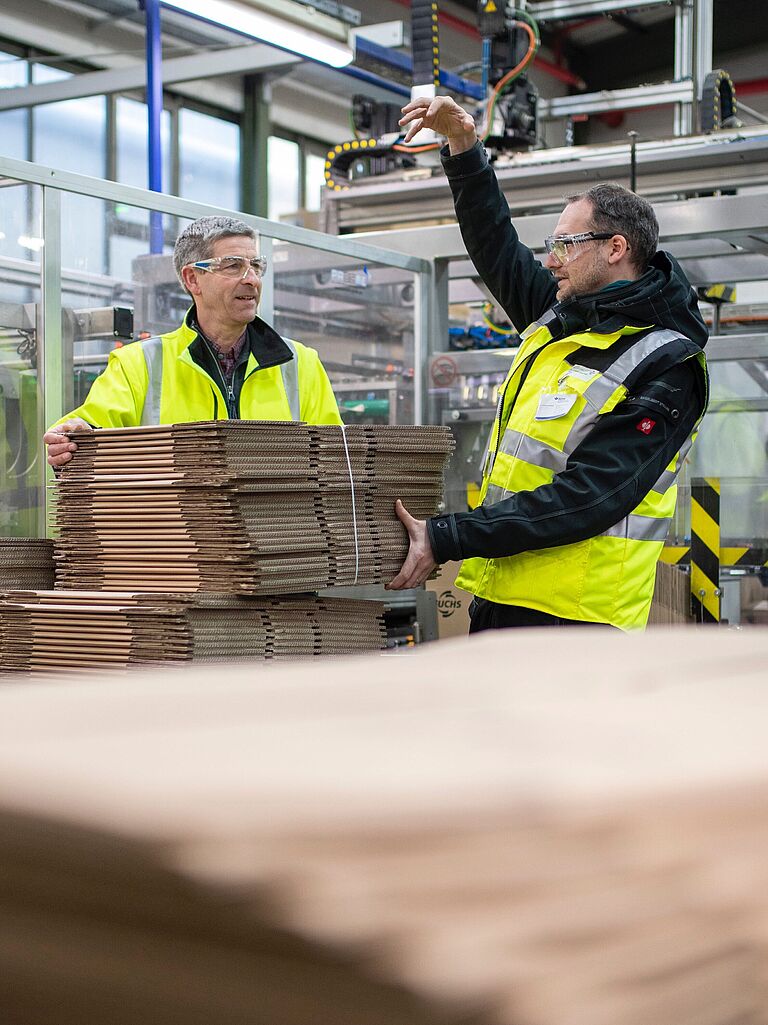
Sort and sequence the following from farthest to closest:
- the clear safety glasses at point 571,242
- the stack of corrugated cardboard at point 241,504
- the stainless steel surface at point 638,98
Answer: the stainless steel surface at point 638,98 → the clear safety glasses at point 571,242 → the stack of corrugated cardboard at point 241,504

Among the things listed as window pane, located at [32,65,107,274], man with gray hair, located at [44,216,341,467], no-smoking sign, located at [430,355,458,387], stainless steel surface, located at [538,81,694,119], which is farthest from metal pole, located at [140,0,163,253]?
man with gray hair, located at [44,216,341,467]

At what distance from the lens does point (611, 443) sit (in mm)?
2828

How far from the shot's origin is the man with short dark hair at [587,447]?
282 cm

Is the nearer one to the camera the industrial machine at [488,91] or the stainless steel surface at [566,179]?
the stainless steel surface at [566,179]

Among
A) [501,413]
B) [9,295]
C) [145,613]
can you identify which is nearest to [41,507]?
[9,295]

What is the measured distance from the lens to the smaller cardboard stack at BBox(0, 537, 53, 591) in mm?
3230

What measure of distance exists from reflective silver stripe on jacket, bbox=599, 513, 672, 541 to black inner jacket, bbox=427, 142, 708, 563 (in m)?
0.04

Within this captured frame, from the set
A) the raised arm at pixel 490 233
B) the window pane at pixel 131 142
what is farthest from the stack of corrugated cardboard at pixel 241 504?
the window pane at pixel 131 142

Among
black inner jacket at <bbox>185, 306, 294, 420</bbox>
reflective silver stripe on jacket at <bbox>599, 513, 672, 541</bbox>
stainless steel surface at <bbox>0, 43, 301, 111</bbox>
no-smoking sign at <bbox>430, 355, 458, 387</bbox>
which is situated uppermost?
stainless steel surface at <bbox>0, 43, 301, 111</bbox>

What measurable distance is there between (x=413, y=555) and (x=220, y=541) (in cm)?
48

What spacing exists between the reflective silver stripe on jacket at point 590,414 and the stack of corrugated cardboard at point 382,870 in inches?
98.9

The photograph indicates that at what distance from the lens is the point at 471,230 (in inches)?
132

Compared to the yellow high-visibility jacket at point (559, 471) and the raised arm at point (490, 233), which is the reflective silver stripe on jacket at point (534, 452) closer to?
the yellow high-visibility jacket at point (559, 471)

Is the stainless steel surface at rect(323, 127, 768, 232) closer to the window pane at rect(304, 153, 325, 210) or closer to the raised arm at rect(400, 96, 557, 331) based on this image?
the raised arm at rect(400, 96, 557, 331)
